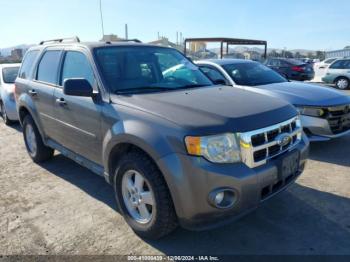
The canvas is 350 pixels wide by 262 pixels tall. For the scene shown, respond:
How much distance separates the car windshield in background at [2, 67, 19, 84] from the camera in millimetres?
9203

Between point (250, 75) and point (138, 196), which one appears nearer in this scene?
point (138, 196)

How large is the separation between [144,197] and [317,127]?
11.7 ft

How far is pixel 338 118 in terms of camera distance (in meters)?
5.80

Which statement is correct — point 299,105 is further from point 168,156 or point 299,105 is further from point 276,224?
point 168,156

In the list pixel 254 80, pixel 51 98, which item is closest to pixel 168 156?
pixel 51 98

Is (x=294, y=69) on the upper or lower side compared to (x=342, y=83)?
upper

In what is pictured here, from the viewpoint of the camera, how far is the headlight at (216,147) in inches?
111

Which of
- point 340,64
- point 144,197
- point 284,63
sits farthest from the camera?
point 284,63

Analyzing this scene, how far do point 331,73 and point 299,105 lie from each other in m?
12.7

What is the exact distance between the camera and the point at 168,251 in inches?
128

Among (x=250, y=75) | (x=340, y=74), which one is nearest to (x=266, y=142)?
(x=250, y=75)

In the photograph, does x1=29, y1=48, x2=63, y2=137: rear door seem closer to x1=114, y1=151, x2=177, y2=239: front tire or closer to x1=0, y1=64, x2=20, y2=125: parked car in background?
x1=114, y1=151, x2=177, y2=239: front tire

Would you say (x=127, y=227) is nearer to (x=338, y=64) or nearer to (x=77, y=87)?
(x=77, y=87)

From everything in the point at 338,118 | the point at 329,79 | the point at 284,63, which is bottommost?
the point at 329,79
